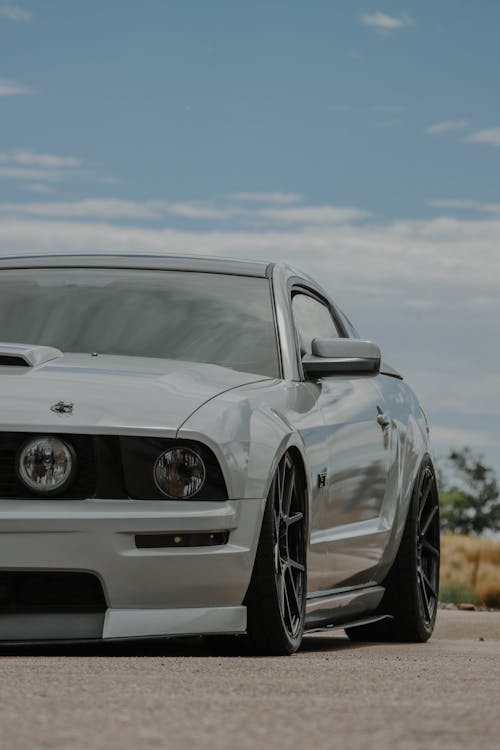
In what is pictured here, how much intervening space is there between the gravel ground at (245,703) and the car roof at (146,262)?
7.42ft

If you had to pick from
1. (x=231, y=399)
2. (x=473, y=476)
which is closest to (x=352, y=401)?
(x=231, y=399)

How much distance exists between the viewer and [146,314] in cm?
718

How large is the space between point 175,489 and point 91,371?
0.64 metres

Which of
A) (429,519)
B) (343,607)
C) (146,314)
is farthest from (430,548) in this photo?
(146,314)

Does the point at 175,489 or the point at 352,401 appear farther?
the point at 352,401

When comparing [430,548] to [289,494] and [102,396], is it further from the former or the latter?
[102,396]

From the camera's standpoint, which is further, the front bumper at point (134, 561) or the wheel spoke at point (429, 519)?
the wheel spoke at point (429, 519)

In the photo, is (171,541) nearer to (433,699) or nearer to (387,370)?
(433,699)

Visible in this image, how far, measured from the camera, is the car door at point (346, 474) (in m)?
6.93

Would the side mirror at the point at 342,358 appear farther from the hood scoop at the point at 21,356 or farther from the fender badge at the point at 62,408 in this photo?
the fender badge at the point at 62,408

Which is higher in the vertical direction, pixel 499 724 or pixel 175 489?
pixel 175 489

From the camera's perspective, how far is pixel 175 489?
5.76 meters

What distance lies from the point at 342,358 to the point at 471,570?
43.8ft

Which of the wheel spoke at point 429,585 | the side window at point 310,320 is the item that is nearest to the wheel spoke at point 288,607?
the side window at point 310,320
